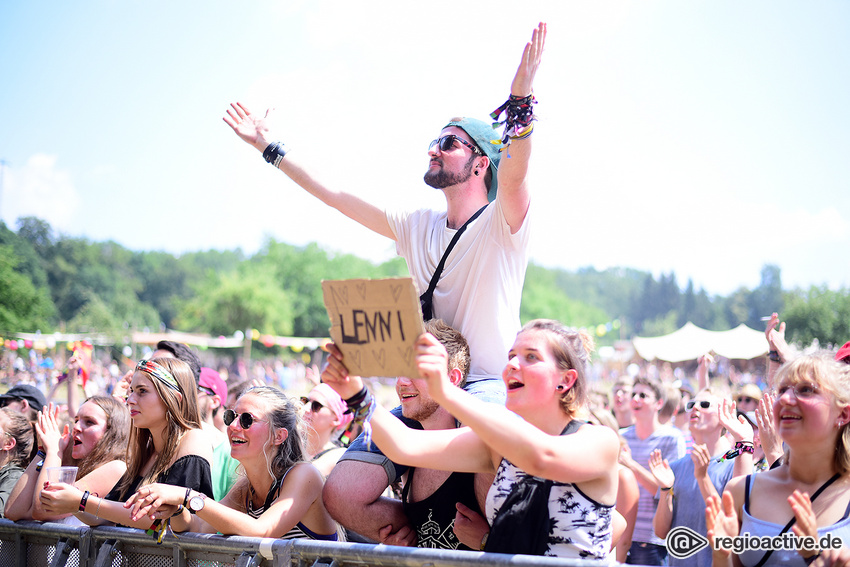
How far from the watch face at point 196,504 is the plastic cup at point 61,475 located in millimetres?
892

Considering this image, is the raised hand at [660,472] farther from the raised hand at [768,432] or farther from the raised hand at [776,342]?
the raised hand at [776,342]

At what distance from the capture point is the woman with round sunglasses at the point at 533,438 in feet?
6.78

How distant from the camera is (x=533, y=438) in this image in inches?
81.7

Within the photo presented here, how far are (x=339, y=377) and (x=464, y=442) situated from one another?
566mm

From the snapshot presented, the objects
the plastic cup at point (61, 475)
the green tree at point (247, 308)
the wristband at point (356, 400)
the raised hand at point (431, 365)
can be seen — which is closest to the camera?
the raised hand at point (431, 365)

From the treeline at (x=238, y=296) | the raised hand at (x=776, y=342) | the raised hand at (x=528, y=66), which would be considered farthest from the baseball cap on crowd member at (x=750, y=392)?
the treeline at (x=238, y=296)

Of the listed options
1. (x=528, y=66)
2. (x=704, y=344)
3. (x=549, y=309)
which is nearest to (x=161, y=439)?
(x=528, y=66)

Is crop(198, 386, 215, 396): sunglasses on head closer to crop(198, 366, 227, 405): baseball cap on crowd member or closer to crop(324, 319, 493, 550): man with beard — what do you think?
crop(198, 366, 227, 405): baseball cap on crowd member

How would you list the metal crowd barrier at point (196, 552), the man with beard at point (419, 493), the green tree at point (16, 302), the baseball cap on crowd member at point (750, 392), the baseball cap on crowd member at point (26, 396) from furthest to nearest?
the green tree at point (16, 302)
the baseball cap on crowd member at point (750, 392)
the baseball cap on crowd member at point (26, 396)
the man with beard at point (419, 493)
the metal crowd barrier at point (196, 552)

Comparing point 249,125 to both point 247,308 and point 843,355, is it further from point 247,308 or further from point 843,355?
point 247,308

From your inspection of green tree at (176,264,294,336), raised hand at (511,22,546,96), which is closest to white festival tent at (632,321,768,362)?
raised hand at (511,22,546,96)

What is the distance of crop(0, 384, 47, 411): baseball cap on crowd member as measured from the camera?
5.11m

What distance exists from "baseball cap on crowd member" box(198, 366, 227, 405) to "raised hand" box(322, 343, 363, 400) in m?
3.24

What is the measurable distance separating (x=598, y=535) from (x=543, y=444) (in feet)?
1.45
